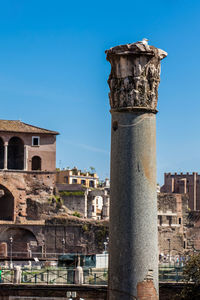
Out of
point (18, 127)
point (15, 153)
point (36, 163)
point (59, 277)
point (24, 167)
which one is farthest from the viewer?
point (15, 153)

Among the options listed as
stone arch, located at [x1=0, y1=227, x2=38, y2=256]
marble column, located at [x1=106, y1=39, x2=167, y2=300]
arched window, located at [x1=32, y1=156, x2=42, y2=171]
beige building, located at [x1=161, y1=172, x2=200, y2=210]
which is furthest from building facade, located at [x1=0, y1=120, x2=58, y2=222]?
marble column, located at [x1=106, y1=39, x2=167, y2=300]

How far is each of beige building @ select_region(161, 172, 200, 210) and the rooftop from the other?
1472 inches

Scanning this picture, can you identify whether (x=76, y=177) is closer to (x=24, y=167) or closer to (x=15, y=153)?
(x=15, y=153)

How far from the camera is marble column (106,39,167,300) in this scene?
366 inches

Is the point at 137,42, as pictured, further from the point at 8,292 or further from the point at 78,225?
the point at 78,225

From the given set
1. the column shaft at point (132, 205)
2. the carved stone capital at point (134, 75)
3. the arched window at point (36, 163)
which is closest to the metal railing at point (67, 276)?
the column shaft at point (132, 205)

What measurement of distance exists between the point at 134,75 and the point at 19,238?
1800 inches

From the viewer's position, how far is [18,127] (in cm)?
5753

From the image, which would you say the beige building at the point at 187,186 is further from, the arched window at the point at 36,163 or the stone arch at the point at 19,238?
the stone arch at the point at 19,238

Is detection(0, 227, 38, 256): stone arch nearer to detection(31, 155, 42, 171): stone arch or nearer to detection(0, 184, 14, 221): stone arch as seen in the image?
detection(0, 184, 14, 221): stone arch

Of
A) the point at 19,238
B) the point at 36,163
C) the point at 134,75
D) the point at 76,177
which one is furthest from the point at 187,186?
the point at 134,75

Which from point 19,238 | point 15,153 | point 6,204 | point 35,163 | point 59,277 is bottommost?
point 19,238

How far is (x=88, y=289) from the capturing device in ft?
66.6

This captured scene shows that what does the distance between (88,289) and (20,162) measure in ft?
124
